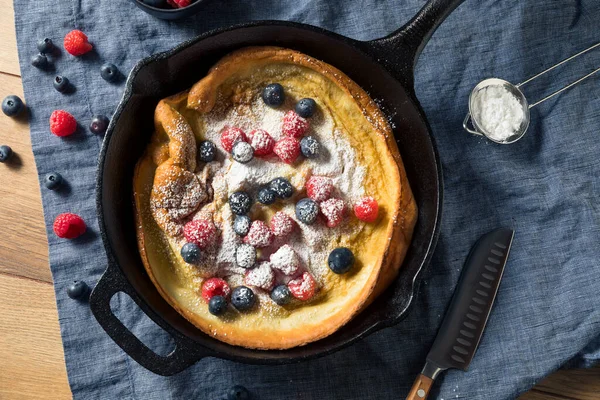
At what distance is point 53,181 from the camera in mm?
2762

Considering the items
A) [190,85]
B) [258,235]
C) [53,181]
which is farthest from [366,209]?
[53,181]

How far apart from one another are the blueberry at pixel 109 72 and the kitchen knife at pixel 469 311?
6.33 ft

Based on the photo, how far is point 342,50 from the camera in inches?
102

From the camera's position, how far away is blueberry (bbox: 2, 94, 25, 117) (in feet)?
9.28

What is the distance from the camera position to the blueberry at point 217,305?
7.95 ft

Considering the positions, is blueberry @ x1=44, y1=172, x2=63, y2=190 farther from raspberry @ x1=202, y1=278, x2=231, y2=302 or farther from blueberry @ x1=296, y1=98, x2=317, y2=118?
blueberry @ x1=296, y1=98, x2=317, y2=118

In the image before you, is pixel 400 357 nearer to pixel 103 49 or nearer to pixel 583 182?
pixel 583 182

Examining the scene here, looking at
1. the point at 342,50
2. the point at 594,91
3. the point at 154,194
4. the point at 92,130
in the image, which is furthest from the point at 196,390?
the point at 594,91

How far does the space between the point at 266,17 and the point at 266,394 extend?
185 cm

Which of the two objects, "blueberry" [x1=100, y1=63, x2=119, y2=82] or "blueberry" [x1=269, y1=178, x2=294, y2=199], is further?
"blueberry" [x1=100, y1=63, x2=119, y2=82]

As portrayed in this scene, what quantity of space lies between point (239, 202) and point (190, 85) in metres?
0.66

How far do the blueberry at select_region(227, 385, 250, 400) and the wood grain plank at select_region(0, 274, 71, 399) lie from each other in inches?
30.7

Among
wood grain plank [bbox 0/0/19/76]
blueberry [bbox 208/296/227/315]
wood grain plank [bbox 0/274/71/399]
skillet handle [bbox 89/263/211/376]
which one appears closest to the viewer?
skillet handle [bbox 89/263/211/376]

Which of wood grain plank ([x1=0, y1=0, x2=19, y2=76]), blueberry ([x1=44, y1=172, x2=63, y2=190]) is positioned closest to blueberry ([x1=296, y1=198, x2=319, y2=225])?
→ blueberry ([x1=44, y1=172, x2=63, y2=190])
